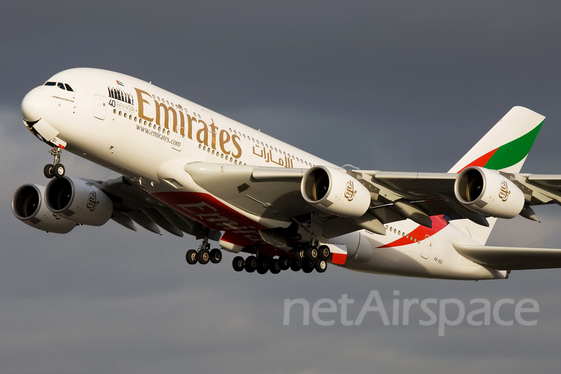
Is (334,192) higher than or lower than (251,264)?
higher

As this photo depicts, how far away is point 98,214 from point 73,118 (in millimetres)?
9074

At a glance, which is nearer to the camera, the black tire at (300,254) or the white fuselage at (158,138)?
the white fuselage at (158,138)

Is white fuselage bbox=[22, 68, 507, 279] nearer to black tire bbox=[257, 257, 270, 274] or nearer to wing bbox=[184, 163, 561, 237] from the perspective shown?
wing bbox=[184, 163, 561, 237]

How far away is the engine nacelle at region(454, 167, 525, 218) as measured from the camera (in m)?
24.0

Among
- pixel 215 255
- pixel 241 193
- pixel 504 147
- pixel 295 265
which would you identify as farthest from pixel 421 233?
pixel 241 193

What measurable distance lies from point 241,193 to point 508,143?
1774 cm

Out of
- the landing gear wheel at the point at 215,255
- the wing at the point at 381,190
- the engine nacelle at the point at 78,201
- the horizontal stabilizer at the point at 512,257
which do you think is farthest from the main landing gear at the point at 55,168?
the horizontal stabilizer at the point at 512,257

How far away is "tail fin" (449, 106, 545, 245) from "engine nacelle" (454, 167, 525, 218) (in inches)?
556

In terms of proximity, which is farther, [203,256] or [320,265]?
[203,256]

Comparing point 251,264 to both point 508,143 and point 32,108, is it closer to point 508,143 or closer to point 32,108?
point 32,108

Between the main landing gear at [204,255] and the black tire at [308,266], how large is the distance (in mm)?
3480

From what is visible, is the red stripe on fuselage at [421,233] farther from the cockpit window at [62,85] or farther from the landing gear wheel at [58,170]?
the cockpit window at [62,85]

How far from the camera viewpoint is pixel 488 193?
23984mm

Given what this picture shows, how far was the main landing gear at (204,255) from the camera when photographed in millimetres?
31875
